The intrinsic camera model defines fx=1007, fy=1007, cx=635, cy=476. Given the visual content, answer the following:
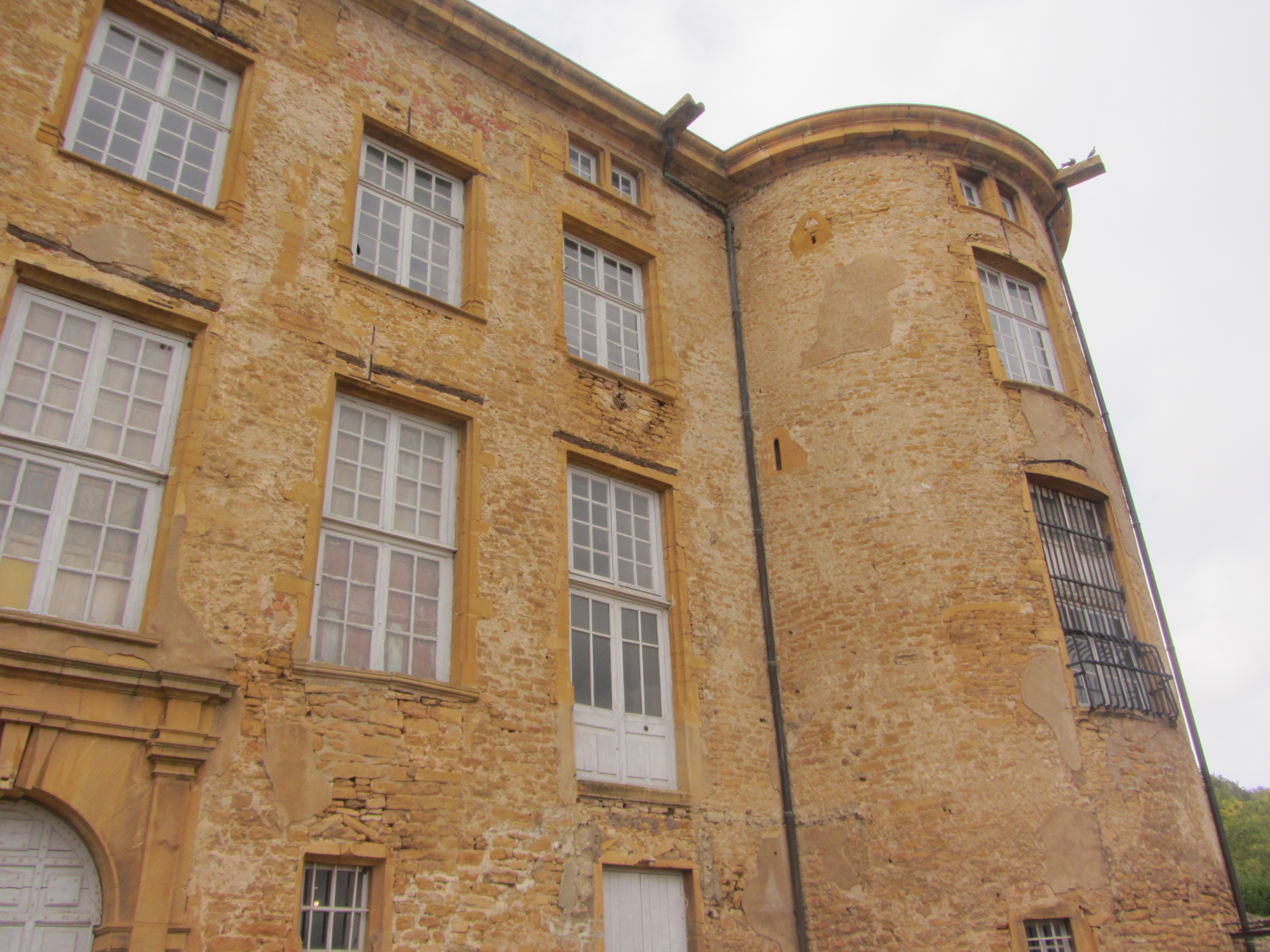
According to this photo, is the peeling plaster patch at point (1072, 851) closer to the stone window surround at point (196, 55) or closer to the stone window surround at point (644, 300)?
the stone window surround at point (644, 300)

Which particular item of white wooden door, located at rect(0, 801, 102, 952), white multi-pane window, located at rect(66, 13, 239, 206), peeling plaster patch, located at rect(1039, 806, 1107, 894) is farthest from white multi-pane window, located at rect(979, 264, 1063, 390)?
white wooden door, located at rect(0, 801, 102, 952)

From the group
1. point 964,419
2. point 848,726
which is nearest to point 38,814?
point 848,726

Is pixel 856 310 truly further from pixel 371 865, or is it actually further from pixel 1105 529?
pixel 371 865

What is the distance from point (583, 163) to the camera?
42.4 ft

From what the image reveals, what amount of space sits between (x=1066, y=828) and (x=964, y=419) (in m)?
4.38

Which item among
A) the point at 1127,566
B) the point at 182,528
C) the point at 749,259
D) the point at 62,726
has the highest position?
the point at 749,259

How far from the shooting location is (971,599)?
1025 centimetres

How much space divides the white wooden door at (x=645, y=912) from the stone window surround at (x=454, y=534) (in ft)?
7.17

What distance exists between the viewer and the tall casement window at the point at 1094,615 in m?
10.3

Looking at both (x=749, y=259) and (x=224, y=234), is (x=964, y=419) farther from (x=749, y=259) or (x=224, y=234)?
(x=224, y=234)

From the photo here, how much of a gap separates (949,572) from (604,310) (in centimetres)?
495

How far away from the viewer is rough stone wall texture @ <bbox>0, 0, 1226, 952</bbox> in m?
7.56

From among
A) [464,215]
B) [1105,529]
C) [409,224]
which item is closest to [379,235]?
[409,224]

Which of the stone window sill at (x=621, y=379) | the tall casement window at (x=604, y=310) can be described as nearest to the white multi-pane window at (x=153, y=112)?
the stone window sill at (x=621, y=379)
